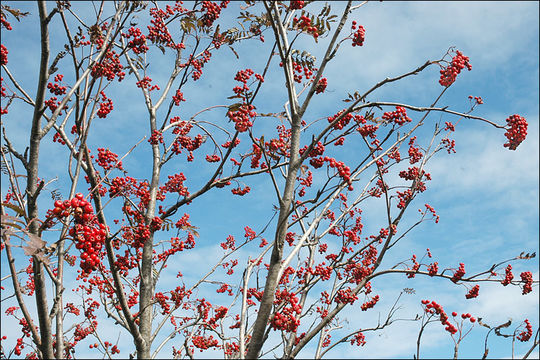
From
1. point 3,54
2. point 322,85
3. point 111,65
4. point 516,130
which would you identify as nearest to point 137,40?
point 111,65

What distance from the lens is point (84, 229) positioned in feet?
10.4

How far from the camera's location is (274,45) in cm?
463

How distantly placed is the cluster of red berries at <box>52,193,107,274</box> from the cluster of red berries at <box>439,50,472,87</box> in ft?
12.6

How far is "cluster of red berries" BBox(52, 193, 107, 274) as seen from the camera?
2.97m

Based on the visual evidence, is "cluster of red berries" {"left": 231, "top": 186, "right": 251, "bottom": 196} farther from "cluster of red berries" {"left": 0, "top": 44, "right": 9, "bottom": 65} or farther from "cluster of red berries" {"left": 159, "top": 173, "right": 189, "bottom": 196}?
"cluster of red berries" {"left": 0, "top": 44, "right": 9, "bottom": 65}

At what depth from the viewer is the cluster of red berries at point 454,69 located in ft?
14.7

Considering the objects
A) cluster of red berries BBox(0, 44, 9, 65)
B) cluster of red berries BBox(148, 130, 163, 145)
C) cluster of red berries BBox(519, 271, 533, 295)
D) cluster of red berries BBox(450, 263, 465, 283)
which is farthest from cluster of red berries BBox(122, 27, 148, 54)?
cluster of red berries BBox(519, 271, 533, 295)

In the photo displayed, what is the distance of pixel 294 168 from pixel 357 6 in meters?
2.08

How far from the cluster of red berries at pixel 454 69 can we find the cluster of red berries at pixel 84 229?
3828 millimetres

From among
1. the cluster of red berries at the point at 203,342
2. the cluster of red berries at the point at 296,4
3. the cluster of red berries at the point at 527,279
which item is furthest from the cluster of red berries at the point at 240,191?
the cluster of red berries at the point at 527,279

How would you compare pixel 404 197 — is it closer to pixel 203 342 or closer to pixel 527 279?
pixel 527 279

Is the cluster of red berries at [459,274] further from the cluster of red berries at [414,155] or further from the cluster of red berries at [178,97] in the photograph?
the cluster of red berries at [178,97]

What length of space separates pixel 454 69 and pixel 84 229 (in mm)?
3985

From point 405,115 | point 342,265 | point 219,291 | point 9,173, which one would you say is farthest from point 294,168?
point 219,291
